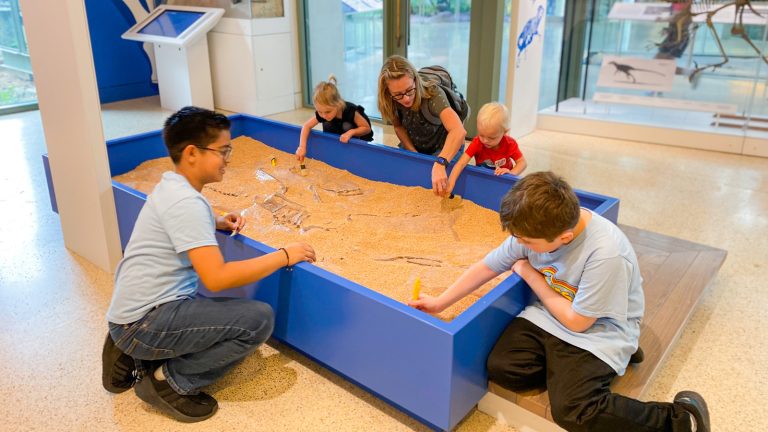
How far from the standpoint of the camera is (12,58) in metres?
5.71

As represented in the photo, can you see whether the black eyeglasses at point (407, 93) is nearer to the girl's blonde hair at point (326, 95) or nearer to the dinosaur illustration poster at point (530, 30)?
the girl's blonde hair at point (326, 95)

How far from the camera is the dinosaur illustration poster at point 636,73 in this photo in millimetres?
4637

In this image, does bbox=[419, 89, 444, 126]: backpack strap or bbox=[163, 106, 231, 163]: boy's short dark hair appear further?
bbox=[419, 89, 444, 126]: backpack strap

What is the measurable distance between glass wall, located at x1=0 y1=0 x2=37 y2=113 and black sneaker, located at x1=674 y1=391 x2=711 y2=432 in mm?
5868

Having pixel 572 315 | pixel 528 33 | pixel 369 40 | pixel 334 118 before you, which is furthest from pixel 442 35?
pixel 572 315

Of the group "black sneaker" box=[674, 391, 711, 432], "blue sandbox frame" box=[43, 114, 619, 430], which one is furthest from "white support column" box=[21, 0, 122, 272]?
"black sneaker" box=[674, 391, 711, 432]

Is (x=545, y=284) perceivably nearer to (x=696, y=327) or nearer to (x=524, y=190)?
(x=524, y=190)

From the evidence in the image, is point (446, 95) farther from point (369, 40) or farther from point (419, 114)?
point (369, 40)

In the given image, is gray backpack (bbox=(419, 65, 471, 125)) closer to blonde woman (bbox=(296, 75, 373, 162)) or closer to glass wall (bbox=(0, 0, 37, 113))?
blonde woman (bbox=(296, 75, 373, 162))

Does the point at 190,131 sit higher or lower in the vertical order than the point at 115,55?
higher

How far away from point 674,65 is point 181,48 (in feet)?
13.0

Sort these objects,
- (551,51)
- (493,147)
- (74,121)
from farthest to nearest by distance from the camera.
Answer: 1. (551,51)
2. (493,147)
3. (74,121)

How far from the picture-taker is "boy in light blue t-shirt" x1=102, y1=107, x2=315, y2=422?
1.66 metres

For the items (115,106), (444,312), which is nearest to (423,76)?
(444,312)
